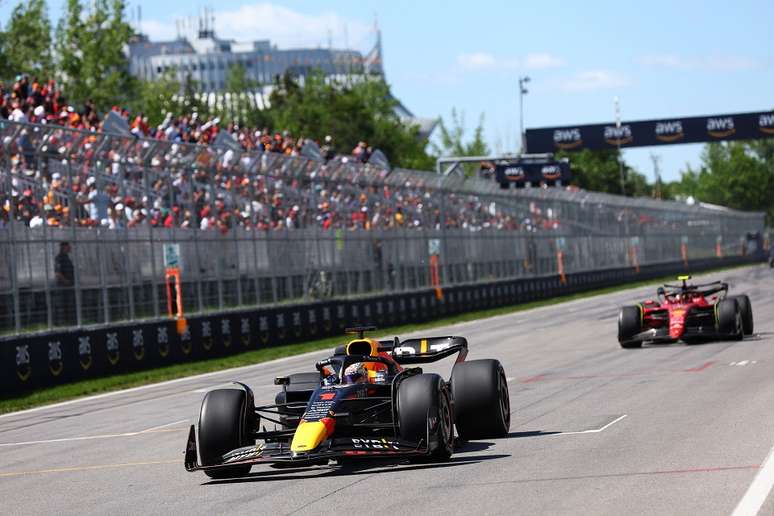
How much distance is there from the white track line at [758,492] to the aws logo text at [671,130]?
61545 millimetres

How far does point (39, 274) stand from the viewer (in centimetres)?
2420

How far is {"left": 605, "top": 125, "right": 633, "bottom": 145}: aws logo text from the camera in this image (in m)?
70.8

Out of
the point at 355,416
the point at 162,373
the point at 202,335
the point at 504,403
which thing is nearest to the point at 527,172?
the point at 202,335

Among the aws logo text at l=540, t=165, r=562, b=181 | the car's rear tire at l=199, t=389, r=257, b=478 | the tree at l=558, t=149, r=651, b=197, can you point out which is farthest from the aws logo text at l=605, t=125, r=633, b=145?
the car's rear tire at l=199, t=389, r=257, b=478

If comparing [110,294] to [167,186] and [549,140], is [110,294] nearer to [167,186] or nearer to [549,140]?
[167,186]

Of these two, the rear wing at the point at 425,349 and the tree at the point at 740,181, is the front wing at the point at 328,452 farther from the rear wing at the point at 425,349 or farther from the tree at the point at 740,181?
the tree at the point at 740,181

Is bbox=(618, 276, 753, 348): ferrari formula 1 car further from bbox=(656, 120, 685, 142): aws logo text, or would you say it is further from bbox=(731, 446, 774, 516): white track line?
bbox=(656, 120, 685, 142): aws logo text

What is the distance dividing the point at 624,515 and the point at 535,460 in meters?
2.78

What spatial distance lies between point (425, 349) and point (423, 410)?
2.19 m

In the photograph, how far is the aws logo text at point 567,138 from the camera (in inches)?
2825

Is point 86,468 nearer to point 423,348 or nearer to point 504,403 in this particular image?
point 423,348

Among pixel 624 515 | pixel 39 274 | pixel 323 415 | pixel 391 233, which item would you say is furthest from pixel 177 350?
pixel 624 515

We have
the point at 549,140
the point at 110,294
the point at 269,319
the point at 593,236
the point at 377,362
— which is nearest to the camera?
the point at 377,362

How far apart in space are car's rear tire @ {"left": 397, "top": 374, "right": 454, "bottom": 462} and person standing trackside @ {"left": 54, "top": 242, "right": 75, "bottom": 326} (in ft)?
47.1
